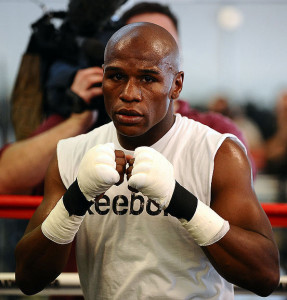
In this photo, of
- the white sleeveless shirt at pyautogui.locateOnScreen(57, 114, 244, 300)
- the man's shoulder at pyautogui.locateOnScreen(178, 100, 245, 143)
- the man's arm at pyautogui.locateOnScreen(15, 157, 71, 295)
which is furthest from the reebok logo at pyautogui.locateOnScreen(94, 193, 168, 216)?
the man's shoulder at pyautogui.locateOnScreen(178, 100, 245, 143)

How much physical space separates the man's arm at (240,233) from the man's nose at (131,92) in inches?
9.2

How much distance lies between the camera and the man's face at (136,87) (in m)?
1.38

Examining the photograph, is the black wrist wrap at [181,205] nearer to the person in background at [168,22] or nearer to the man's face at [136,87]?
the man's face at [136,87]

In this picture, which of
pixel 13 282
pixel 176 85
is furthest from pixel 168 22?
pixel 13 282

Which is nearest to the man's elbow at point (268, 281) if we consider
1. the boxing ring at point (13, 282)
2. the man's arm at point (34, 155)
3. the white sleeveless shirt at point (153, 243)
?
the white sleeveless shirt at point (153, 243)

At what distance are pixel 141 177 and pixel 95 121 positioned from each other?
92 cm

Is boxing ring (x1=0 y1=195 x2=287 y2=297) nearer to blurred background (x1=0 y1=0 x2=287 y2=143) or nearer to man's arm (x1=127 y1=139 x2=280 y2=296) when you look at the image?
man's arm (x1=127 y1=139 x2=280 y2=296)

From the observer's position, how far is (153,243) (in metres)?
1.43

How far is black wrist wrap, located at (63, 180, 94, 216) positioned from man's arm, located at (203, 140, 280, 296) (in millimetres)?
282

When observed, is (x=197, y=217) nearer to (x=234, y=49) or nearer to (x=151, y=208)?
(x=151, y=208)

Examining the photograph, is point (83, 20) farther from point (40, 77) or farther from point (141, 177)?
point (141, 177)

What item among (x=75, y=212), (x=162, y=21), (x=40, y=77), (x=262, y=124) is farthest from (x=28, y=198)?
(x=262, y=124)

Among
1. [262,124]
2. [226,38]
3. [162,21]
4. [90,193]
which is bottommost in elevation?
[262,124]

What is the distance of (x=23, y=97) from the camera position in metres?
2.25
